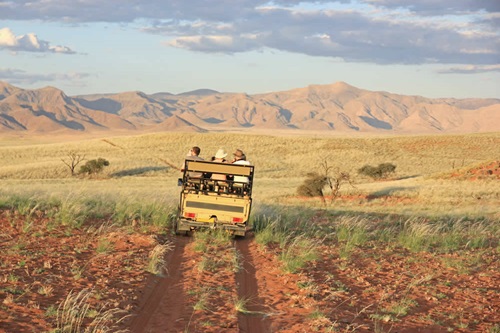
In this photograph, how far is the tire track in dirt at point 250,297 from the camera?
8023mm

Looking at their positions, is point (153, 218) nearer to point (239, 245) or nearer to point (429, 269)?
point (239, 245)

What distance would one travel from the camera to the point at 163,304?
8.76 meters

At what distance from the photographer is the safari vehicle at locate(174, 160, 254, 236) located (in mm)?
14148

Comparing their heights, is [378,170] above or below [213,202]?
below

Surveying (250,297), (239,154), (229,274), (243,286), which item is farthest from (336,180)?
(250,297)

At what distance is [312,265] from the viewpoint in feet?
37.0

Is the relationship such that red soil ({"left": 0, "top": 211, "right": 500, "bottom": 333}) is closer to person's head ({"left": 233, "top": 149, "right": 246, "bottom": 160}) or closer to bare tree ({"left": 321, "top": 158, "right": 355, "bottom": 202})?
person's head ({"left": 233, "top": 149, "right": 246, "bottom": 160})

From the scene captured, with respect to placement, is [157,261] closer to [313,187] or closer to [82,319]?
[82,319]

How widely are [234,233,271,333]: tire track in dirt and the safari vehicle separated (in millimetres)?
955

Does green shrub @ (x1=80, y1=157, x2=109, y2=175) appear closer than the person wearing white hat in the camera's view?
No

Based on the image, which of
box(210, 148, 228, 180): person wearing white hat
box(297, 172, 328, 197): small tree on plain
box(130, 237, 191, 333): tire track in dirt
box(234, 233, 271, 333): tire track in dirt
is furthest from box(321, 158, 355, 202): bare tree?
box(130, 237, 191, 333): tire track in dirt

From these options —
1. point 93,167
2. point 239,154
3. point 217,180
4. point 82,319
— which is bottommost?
point 93,167

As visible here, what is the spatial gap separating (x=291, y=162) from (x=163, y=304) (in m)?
65.6

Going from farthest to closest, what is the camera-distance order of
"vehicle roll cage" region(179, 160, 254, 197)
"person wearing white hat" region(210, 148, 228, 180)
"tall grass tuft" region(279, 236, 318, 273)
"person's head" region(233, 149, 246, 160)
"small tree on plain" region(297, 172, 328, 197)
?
"small tree on plain" region(297, 172, 328, 197)
"person's head" region(233, 149, 246, 160)
"person wearing white hat" region(210, 148, 228, 180)
"vehicle roll cage" region(179, 160, 254, 197)
"tall grass tuft" region(279, 236, 318, 273)
